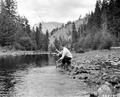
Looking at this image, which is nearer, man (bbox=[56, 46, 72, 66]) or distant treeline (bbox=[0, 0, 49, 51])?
man (bbox=[56, 46, 72, 66])

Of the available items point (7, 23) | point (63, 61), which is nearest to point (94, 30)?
point (7, 23)

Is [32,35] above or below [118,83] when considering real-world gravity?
above

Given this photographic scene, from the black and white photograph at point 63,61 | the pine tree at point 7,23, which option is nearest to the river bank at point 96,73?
the black and white photograph at point 63,61

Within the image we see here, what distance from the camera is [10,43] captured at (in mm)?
83250

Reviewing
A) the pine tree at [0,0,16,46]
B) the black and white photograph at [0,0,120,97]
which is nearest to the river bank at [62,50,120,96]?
the black and white photograph at [0,0,120,97]

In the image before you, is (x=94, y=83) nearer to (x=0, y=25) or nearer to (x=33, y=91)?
(x=33, y=91)

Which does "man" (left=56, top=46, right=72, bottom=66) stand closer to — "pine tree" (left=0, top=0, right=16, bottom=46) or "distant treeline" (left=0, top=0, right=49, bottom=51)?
"distant treeline" (left=0, top=0, right=49, bottom=51)

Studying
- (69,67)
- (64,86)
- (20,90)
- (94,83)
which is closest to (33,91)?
(20,90)

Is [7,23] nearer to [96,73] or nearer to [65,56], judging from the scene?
[65,56]

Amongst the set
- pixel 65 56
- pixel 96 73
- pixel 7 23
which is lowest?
pixel 96 73

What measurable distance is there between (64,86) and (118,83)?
10.7ft

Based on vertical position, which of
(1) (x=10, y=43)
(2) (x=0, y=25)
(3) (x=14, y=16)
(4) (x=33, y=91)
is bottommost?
(4) (x=33, y=91)

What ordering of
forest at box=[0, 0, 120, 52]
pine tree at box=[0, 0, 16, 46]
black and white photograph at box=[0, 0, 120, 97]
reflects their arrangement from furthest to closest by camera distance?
1. pine tree at box=[0, 0, 16, 46]
2. forest at box=[0, 0, 120, 52]
3. black and white photograph at box=[0, 0, 120, 97]

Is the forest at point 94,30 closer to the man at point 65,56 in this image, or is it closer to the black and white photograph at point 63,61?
the black and white photograph at point 63,61
